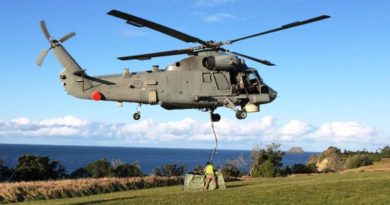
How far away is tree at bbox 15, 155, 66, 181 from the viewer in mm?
50625

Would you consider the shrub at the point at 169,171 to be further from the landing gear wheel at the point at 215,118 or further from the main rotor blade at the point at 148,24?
the main rotor blade at the point at 148,24

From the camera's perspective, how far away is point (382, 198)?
1911 cm

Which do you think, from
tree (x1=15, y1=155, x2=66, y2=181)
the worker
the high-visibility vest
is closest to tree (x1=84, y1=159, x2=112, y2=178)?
tree (x1=15, y1=155, x2=66, y2=181)

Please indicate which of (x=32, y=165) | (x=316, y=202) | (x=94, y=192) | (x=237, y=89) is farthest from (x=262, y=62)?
(x=32, y=165)

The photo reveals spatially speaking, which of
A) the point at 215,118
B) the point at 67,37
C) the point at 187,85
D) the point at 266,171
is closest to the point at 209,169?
the point at 215,118

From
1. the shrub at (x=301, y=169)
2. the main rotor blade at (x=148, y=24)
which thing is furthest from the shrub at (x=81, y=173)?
the main rotor blade at (x=148, y=24)

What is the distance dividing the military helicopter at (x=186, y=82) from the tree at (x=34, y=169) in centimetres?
3169

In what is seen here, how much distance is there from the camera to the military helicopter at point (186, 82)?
20891 mm

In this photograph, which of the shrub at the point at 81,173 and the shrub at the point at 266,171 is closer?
the shrub at the point at 266,171

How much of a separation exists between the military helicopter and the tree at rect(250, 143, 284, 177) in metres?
24.9

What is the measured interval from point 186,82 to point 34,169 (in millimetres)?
33789

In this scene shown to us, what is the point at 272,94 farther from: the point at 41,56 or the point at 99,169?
the point at 99,169

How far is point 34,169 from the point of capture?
51.3 m

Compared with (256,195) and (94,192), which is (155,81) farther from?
(94,192)
